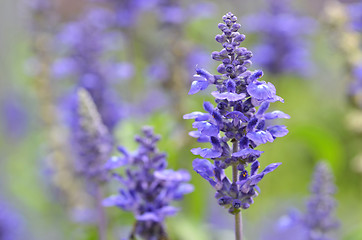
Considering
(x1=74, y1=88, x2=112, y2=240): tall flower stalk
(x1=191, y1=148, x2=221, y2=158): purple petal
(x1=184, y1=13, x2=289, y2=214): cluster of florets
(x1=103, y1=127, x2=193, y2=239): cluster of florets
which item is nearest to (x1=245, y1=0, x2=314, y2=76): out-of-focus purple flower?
(x1=74, y1=88, x2=112, y2=240): tall flower stalk

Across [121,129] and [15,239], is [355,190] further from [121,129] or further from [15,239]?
[15,239]

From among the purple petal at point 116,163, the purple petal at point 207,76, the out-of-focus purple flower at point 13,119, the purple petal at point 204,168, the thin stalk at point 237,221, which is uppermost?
the out-of-focus purple flower at point 13,119

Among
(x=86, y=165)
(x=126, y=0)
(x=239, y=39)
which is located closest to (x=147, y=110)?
(x=126, y=0)

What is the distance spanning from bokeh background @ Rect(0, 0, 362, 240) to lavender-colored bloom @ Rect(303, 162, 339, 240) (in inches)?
23.8

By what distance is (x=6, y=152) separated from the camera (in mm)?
5625

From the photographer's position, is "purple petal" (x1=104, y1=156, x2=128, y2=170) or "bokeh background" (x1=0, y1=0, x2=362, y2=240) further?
"bokeh background" (x1=0, y1=0, x2=362, y2=240)

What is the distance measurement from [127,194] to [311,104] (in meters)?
3.34

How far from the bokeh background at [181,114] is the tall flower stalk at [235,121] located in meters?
1.47

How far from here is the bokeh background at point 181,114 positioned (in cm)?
351

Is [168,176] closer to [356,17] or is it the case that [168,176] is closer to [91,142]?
[91,142]

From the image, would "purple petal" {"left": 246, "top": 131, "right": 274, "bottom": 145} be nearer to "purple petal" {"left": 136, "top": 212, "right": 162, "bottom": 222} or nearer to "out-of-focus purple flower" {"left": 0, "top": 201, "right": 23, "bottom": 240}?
"purple petal" {"left": 136, "top": 212, "right": 162, "bottom": 222}

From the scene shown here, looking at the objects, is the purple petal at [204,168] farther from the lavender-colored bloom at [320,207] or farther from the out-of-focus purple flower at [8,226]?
the out-of-focus purple flower at [8,226]

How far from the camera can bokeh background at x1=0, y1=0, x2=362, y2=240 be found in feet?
11.5

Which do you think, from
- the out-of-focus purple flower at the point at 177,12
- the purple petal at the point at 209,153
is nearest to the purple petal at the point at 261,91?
the purple petal at the point at 209,153
